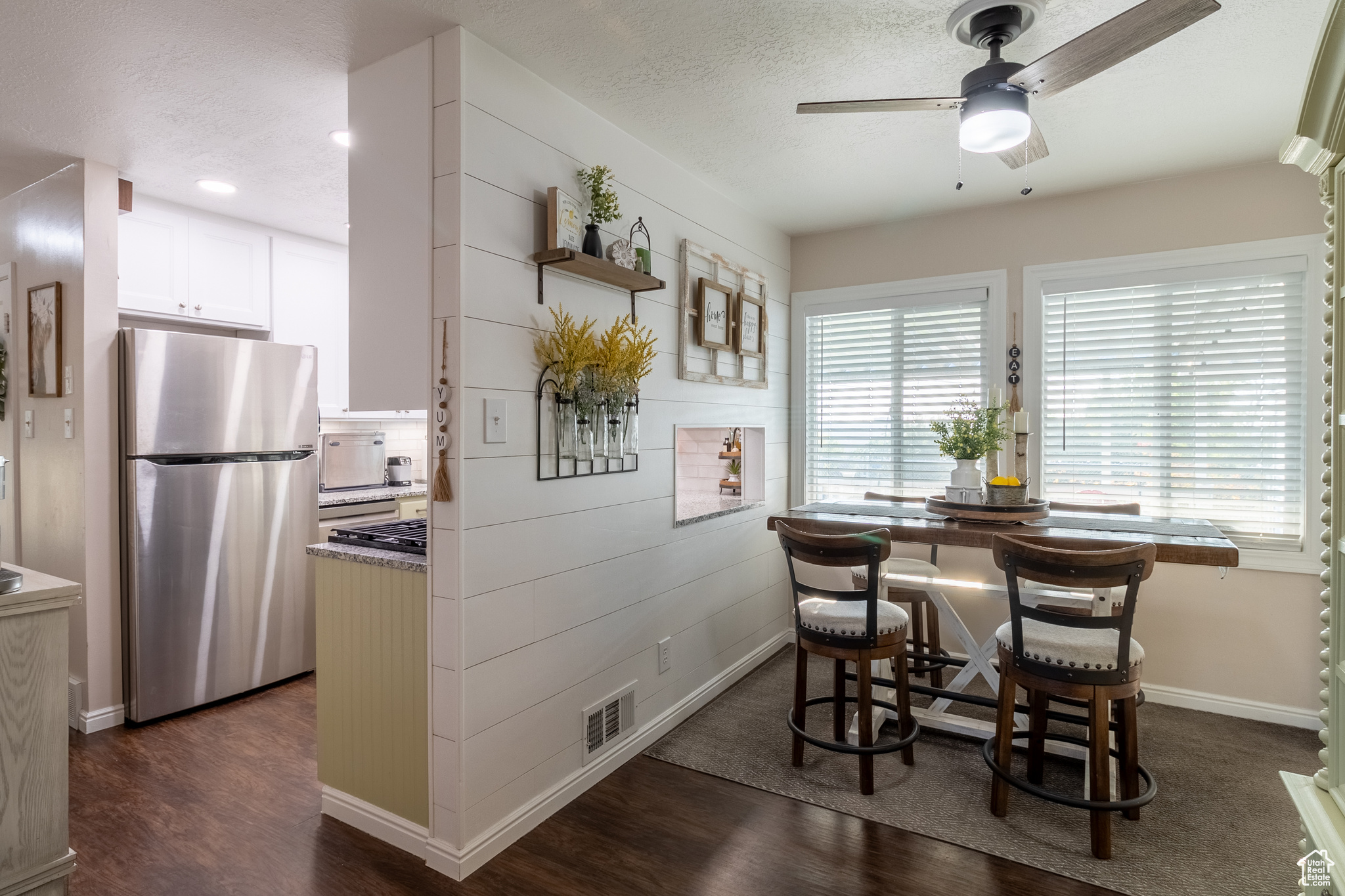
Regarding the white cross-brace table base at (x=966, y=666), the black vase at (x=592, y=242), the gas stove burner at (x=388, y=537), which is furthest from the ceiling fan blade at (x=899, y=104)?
the gas stove burner at (x=388, y=537)

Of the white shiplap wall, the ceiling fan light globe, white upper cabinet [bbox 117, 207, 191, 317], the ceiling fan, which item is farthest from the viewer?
white upper cabinet [bbox 117, 207, 191, 317]

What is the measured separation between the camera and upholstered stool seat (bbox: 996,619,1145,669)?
84.7 inches

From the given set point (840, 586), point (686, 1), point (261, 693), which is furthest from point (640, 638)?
point (686, 1)

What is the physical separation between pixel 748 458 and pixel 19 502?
3.66 m

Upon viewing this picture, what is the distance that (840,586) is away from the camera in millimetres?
4234

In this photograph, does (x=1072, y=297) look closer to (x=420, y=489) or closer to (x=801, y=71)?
(x=801, y=71)

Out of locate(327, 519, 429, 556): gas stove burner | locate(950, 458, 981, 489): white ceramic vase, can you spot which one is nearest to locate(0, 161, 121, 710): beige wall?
locate(327, 519, 429, 556): gas stove burner

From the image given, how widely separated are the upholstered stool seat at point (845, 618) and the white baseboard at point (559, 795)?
33.2 inches

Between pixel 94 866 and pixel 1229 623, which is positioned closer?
pixel 94 866

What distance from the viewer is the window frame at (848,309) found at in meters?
3.73

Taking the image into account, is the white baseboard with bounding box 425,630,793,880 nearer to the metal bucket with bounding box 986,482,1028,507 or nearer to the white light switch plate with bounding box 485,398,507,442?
the white light switch plate with bounding box 485,398,507,442

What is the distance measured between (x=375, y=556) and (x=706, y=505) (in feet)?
5.89

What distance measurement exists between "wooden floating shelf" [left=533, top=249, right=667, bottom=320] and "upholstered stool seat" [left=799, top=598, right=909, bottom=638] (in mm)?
1328

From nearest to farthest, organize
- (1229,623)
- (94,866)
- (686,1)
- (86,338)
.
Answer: (686,1)
(94,866)
(86,338)
(1229,623)
